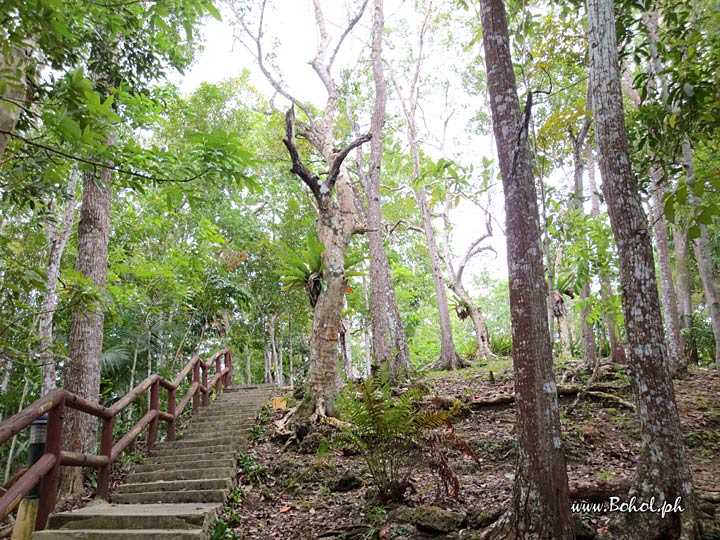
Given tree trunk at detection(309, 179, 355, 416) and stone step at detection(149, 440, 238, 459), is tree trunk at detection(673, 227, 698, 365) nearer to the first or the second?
tree trunk at detection(309, 179, 355, 416)

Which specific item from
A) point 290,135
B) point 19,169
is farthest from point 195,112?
point 19,169

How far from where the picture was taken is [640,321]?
3273mm

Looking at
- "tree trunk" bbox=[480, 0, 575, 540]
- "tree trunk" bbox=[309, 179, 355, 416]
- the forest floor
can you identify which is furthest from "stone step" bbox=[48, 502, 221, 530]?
"tree trunk" bbox=[480, 0, 575, 540]

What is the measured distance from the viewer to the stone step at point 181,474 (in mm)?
6000

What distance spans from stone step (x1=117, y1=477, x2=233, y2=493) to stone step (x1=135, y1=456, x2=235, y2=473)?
0.38 m

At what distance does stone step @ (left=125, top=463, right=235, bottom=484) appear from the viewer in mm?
6000

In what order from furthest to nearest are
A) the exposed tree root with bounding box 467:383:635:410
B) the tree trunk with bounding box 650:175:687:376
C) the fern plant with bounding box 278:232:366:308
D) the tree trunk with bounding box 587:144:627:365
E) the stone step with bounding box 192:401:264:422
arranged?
the stone step with bounding box 192:401:264:422, the fern plant with bounding box 278:232:366:308, the tree trunk with bounding box 650:175:687:376, the tree trunk with bounding box 587:144:627:365, the exposed tree root with bounding box 467:383:635:410

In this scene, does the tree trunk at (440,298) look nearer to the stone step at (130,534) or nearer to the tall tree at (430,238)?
the tall tree at (430,238)

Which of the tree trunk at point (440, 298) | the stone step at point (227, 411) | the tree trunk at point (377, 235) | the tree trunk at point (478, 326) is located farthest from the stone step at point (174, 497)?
the tree trunk at point (478, 326)

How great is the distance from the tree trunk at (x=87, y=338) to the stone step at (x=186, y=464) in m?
0.76

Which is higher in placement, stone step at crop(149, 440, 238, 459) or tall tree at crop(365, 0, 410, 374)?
tall tree at crop(365, 0, 410, 374)

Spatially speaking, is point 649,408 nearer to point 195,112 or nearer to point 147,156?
point 147,156

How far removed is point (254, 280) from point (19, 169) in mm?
10129

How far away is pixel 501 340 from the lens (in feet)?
45.6
